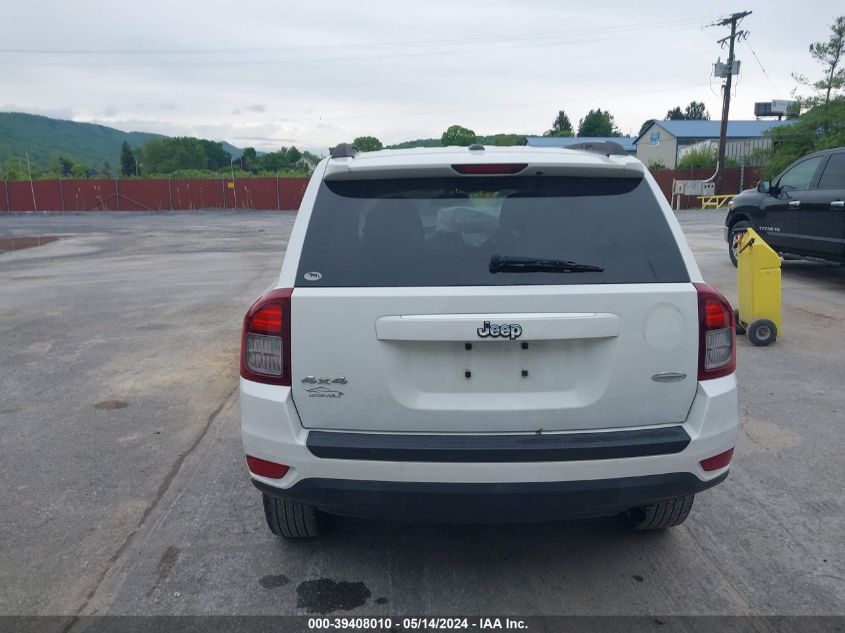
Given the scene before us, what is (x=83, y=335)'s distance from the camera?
8195 millimetres

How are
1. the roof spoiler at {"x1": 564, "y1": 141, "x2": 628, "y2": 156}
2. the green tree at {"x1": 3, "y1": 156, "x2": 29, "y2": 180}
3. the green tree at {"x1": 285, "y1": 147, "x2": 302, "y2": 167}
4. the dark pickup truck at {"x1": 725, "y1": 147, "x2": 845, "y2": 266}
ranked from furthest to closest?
1. the green tree at {"x1": 285, "y1": 147, "x2": 302, "y2": 167}
2. the green tree at {"x1": 3, "y1": 156, "x2": 29, "y2": 180}
3. the dark pickup truck at {"x1": 725, "y1": 147, "x2": 845, "y2": 266}
4. the roof spoiler at {"x1": 564, "y1": 141, "x2": 628, "y2": 156}

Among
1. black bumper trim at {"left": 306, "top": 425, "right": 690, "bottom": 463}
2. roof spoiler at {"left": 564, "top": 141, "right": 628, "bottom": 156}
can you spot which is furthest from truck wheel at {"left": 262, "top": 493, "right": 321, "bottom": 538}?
roof spoiler at {"left": 564, "top": 141, "right": 628, "bottom": 156}

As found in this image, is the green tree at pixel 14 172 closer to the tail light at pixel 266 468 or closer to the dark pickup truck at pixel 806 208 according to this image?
the dark pickup truck at pixel 806 208

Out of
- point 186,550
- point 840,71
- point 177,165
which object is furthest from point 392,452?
point 177,165

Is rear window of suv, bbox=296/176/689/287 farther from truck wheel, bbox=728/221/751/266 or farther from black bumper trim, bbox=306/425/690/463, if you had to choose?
truck wheel, bbox=728/221/751/266

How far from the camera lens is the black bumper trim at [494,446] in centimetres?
267

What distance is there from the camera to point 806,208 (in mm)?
10320

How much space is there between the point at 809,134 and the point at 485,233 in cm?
4711

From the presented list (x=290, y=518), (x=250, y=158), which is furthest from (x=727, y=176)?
(x=250, y=158)

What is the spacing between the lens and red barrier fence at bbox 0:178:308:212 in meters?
46.4

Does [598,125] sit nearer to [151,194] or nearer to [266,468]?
[151,194]

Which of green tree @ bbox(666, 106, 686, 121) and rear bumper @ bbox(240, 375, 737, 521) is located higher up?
green tree @ bbox(666, 106, 686, 121)

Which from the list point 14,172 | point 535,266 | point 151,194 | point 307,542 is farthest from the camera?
point 14,172

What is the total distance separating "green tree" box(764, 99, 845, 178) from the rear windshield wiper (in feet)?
147
